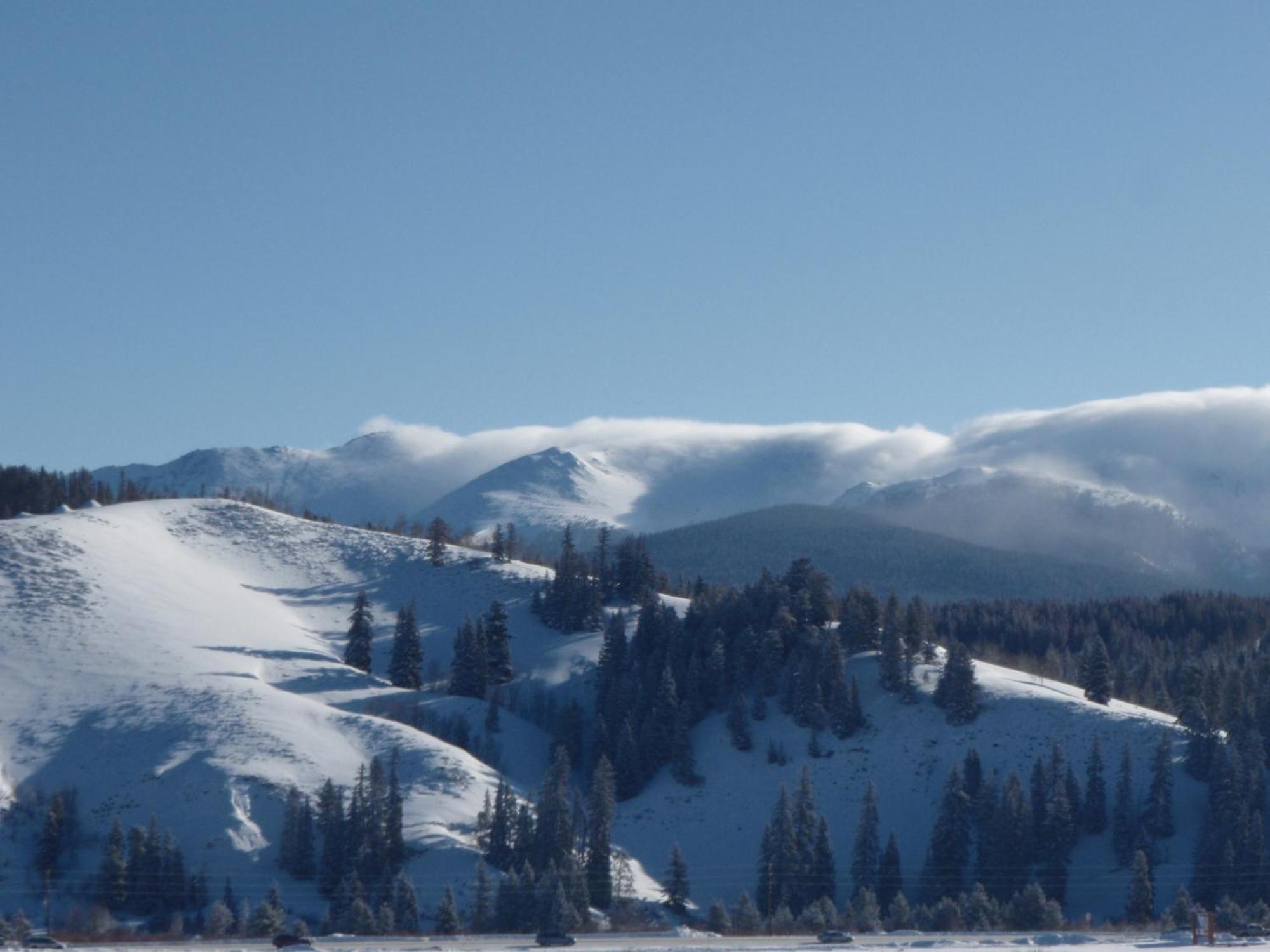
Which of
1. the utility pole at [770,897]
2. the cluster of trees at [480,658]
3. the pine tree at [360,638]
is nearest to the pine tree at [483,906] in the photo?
the utility pole at [770,897]

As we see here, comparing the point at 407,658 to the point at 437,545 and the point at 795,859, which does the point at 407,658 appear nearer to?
the point at 437,545

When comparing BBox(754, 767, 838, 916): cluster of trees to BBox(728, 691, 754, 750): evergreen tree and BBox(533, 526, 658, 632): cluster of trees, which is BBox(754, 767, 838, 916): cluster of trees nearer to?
BBox(728, 691, 754, 750): evergreen tree

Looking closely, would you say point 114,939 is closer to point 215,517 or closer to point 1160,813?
point 1160,813

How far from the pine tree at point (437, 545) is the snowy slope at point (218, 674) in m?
1.64

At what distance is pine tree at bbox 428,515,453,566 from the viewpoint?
186250mm

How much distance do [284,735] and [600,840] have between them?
30.3 metres

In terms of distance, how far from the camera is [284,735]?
398 ft

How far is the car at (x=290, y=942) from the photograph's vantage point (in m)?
57.2

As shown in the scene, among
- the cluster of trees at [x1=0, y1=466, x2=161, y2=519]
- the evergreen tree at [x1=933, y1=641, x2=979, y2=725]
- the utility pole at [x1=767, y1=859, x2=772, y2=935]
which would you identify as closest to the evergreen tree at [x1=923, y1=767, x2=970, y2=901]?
the utility pole at [x1=767, y1=859, x2=772, y2=935]

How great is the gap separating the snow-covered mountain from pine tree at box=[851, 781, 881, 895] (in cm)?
334

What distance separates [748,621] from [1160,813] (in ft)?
147

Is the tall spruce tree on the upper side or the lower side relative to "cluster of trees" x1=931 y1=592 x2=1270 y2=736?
upper

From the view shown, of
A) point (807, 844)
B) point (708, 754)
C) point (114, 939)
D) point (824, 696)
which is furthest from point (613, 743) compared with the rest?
point (114, 939)

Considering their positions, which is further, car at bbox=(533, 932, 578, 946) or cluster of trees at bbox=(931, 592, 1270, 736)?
cluster of trees at bbox=(931, 592, 1270, 736)
